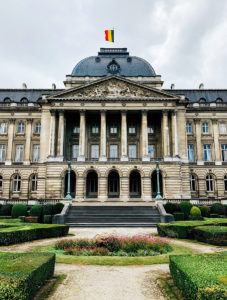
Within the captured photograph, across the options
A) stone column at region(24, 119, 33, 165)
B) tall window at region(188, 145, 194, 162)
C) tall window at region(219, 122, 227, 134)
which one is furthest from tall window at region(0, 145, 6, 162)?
tall window at region(219, 122, 227, 134)

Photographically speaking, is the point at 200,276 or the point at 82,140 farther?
the point at 82,140

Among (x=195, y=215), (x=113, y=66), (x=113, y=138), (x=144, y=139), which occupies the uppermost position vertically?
(x=113, y=66)

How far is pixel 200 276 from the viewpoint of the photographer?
5598 millimetres

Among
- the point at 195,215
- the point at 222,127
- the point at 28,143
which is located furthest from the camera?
the point at 222,127

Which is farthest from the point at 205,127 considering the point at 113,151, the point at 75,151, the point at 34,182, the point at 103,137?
the point at 34,182

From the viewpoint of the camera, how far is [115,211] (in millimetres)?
27594

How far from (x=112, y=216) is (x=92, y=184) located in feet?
49.7

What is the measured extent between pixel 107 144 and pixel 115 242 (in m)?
30.1

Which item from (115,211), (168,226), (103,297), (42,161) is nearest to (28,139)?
(42,161)

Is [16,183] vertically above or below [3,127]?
below

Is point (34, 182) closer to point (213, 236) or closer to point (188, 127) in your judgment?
point (188, 127)

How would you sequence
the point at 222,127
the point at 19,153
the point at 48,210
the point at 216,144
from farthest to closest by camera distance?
the point at 222,127
the point at 19,153
the point at 216,144
the point at 48,210

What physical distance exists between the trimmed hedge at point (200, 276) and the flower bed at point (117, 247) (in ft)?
14.7

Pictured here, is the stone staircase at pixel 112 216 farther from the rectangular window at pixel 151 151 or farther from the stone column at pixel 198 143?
the stone column at pixel 198 143
